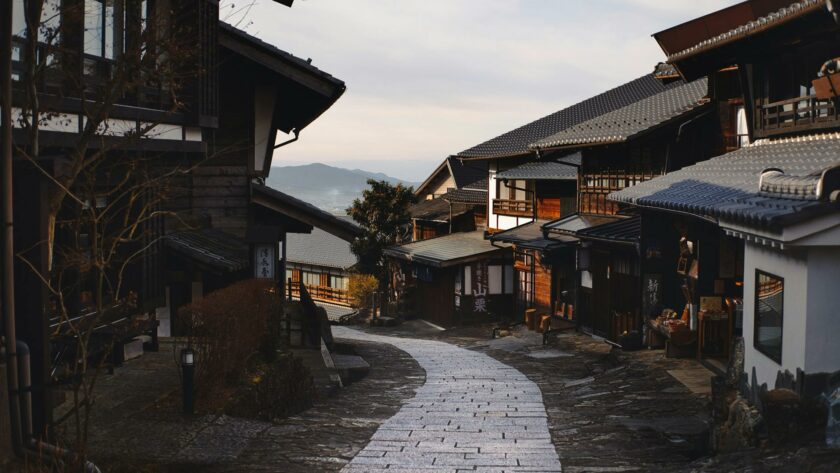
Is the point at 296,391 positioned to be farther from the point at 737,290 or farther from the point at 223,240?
the point at 737,290

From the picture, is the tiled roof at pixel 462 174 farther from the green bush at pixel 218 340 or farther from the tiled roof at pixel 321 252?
the green bush at pixel 218 340

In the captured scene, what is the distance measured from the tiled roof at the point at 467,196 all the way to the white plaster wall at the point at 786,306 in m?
31.5

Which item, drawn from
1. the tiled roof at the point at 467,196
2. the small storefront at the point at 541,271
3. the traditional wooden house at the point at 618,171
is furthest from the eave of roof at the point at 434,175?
the traditional wooden house at the point at 618,171

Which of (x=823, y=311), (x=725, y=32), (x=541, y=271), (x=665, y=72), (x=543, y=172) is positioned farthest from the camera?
(x=543, y=172)

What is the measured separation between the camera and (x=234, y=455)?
9.91 meters

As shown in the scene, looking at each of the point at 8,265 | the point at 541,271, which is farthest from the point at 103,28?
the point at 541,271

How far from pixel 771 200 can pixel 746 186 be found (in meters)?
2.47

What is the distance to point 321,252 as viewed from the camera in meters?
58.9

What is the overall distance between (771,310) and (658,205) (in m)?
4.35

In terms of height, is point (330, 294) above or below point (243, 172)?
below

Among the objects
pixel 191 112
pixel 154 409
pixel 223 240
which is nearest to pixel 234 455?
pixel 154 409

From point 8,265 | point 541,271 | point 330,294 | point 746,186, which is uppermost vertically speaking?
point 746,186

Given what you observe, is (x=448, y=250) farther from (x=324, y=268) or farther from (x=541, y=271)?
(x=324, y=268)

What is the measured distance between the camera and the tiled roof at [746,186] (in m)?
8.86
